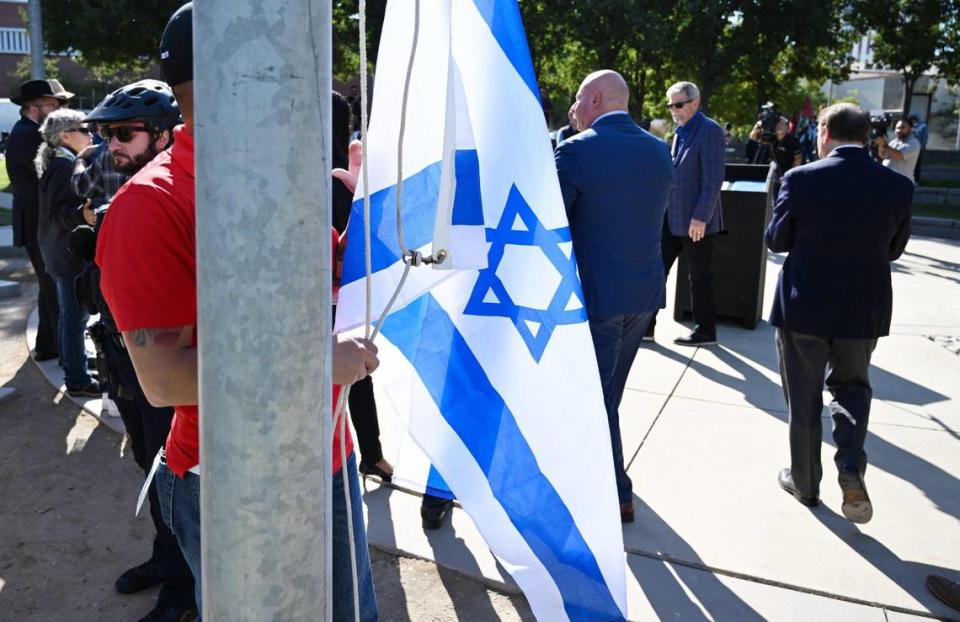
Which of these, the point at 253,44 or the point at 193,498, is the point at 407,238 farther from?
the point at 253,44

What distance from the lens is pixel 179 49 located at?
181 cm

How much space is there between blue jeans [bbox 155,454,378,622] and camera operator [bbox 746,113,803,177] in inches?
355

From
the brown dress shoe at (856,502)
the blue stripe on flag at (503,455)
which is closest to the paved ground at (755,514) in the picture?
the brown dress shoe at (856,502)

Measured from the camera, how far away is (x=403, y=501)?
4.02 metres

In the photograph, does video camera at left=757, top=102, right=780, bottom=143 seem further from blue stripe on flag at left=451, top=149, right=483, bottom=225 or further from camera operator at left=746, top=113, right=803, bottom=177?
blue stripe on flag at left=451, top=149, right=483, bottom=225

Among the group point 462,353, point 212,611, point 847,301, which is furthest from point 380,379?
point 847,301

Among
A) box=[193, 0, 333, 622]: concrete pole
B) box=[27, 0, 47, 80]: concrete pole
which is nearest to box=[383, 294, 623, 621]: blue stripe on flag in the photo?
box=[193, 0, 333, 622]: concrete pole

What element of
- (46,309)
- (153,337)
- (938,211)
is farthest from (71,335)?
(938,211)

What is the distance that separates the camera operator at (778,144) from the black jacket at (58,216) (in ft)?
25.5

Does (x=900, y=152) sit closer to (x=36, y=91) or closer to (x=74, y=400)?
(x=36, y=91)

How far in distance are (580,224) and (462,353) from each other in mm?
1242

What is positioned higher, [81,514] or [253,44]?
[253,44]

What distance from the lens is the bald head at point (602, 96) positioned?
3.60m

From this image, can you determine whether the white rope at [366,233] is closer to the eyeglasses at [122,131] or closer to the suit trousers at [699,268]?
the eyeglasses at [122,131]
